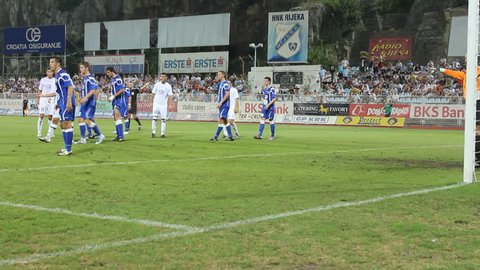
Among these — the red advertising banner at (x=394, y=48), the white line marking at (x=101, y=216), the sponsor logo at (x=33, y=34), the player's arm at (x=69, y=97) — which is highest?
the sponsor logo at (x=33, y=34)

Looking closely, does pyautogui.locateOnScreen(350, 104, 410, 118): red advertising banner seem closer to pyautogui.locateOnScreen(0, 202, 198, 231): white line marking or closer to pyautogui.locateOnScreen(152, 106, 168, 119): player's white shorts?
pyautogui.locateOnScreen(152, 106, 168, 119): player's white shorts

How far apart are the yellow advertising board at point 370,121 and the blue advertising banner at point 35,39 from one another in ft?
141

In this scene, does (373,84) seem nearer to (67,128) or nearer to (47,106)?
(47,106)

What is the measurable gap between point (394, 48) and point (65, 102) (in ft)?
161

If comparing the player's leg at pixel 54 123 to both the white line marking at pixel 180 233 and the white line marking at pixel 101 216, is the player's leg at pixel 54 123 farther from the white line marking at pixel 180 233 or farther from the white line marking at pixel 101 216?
the white line marking at pixel 180 233

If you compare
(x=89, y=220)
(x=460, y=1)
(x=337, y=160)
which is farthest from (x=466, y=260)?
(x=460, y=1)

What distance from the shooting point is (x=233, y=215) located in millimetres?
6613

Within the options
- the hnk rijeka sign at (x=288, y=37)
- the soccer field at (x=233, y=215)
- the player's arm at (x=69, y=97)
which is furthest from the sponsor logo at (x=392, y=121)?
the player's arm at (x=69, y=97)

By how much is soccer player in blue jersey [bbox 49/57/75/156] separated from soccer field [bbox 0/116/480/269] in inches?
48.2

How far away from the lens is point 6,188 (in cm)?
827

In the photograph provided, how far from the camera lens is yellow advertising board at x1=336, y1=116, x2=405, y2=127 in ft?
123

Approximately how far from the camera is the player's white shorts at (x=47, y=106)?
19.0m

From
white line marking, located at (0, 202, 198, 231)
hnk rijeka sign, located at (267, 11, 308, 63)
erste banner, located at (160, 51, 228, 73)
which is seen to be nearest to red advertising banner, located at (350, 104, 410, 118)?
hnk rijeka sign, located at (267, 11, 308, 63)

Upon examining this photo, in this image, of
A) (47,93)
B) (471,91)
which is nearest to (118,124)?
(47,93)
